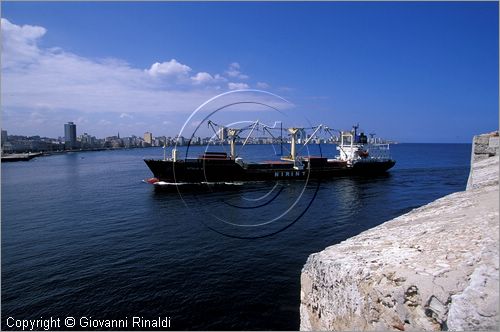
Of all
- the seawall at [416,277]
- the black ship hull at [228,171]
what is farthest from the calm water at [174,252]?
the black ship hull at [228,171]

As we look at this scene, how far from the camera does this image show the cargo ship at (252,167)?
60312 mm

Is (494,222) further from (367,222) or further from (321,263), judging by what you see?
(367,222)

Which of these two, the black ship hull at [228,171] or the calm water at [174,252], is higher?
the black ship hull at [228,171]

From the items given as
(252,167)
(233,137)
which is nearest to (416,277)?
(252,167)

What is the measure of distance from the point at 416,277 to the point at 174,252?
68.8 ft

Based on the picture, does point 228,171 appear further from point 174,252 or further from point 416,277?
point 416,277

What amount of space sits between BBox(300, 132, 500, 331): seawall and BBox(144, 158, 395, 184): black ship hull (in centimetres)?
4830

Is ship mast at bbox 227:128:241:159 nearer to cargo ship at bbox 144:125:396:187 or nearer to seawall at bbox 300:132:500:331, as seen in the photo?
cargo ship at bbox 144:125:396:187

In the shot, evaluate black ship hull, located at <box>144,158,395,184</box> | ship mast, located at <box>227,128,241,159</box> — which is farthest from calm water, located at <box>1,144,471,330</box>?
ship mast, located at <box>227,128,241,159</box>

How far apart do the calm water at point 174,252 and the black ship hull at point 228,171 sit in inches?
466

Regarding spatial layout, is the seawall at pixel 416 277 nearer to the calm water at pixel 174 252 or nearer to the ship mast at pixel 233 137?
the calm water at pixel 174 252

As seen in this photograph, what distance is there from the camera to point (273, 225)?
30797 mm

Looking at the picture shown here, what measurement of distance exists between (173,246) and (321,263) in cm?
1989

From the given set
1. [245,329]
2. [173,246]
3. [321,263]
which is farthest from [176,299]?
[321,263]
